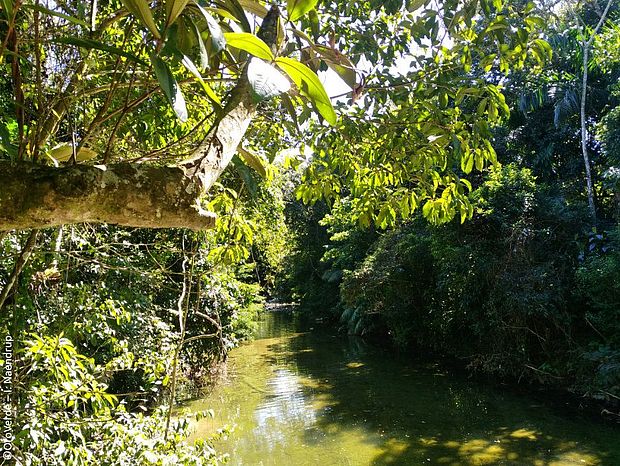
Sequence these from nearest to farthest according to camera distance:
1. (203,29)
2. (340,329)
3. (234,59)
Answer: (203,29), (234,59), (340,329)

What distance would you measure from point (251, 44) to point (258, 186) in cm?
159

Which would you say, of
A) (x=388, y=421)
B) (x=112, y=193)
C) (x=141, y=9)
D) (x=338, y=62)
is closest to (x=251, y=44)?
(x=141, y=9)

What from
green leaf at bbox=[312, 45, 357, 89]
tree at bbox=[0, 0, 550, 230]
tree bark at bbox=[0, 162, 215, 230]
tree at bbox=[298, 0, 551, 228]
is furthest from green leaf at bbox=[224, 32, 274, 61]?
tree at bbox=[298, 0, 551, 228]

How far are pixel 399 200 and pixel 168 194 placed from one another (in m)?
1.36

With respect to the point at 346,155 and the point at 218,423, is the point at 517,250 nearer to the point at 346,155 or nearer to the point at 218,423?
the point at 218,423

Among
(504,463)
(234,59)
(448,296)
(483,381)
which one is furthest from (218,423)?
(234,59)

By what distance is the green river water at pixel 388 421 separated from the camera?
551 cm

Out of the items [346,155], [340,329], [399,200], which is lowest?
[340,329]

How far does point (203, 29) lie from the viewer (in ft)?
3.73

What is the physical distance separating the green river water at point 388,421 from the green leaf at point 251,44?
550 centimetres

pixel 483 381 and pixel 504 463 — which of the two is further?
pixel 483 381

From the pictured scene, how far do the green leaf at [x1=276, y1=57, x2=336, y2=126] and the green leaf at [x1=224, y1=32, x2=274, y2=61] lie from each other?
2 cm

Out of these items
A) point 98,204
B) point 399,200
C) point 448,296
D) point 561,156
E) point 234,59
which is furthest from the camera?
point 561,156

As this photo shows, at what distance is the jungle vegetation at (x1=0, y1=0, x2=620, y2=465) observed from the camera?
789mm
